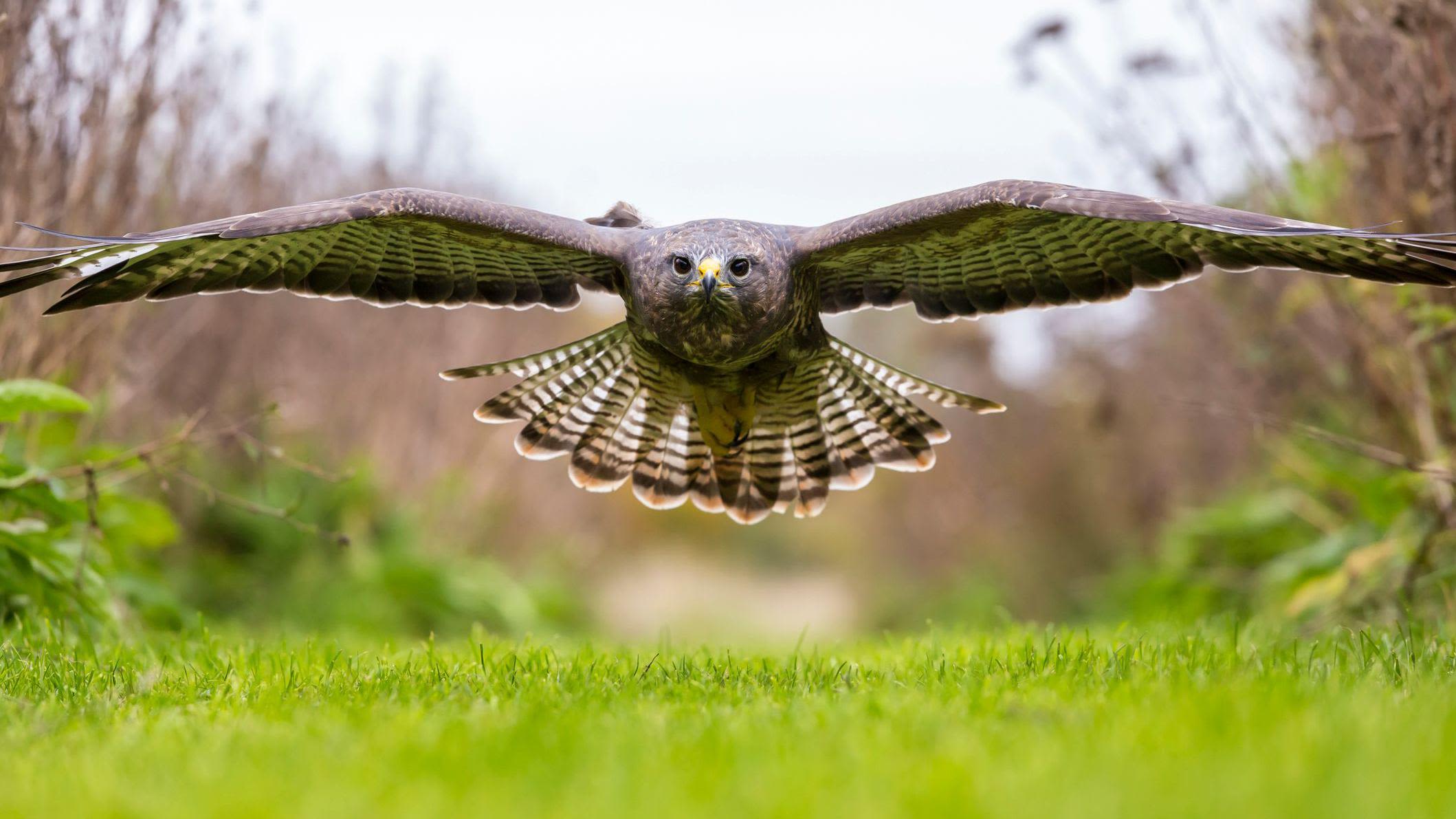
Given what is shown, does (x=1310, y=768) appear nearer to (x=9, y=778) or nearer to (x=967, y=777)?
(x=967, y=777)

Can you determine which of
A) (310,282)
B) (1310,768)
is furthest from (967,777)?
(310,282)

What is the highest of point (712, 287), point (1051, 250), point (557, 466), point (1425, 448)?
point (1051, 250)

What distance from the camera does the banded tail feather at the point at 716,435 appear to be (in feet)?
21.1

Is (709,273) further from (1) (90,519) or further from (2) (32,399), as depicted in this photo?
(2) (32,399)

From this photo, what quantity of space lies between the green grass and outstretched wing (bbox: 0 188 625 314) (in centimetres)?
143

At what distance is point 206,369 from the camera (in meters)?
10.4

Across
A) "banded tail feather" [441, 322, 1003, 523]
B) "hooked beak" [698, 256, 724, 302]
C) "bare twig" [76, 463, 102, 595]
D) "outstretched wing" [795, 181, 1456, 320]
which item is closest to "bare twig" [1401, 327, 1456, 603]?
"outstretched wing" [795, 181, 1456, 320]

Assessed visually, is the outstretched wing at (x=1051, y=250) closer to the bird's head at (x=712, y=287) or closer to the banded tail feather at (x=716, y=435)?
the bird's head at (x=712, y=287)

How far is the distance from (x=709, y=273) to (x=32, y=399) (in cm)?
279

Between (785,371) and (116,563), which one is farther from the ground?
(785,371)

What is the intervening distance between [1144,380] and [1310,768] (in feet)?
37.8

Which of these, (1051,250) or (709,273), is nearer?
(709,273)

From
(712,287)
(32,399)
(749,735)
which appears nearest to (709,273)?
(712,287)

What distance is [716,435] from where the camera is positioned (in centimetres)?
636
